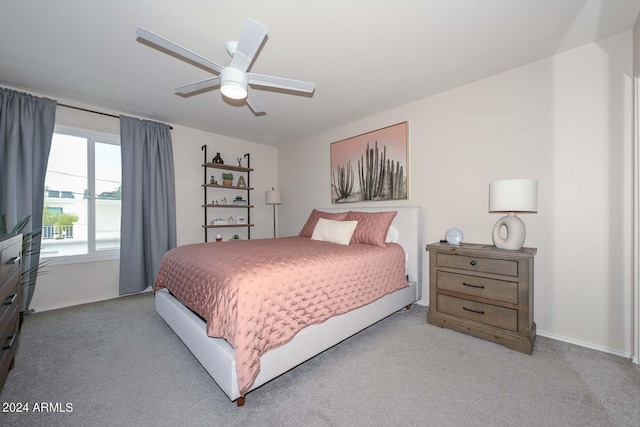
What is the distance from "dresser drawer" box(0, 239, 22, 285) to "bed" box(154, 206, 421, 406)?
96 cm

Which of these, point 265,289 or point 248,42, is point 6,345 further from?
point 248,42

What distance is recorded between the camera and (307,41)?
2084mm

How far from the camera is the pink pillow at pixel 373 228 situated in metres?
2.86

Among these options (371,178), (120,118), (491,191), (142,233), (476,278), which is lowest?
(476,278)

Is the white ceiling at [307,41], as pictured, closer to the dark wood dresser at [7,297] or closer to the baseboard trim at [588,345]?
the dark wood dresser at [7,297]

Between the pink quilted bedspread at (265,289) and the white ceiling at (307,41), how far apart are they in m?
1.73

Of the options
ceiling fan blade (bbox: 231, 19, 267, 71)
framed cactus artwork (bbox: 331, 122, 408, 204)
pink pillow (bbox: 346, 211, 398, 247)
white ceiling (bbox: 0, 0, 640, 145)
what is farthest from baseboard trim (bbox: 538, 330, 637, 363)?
ceiling fan blade (bbox: 231, 19, 267, 71)

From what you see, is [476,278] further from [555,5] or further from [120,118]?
[120,118]

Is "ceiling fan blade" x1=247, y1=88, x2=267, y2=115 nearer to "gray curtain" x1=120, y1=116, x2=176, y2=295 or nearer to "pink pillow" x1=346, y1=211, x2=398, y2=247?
"pink pillow" x1=346, y1=211, x2=398, y2=247

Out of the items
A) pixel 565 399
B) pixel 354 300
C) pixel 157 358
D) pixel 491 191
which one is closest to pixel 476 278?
pixel 491 191

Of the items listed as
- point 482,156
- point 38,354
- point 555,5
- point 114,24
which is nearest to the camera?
point 555,5

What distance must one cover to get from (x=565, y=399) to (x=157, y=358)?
2.73 m

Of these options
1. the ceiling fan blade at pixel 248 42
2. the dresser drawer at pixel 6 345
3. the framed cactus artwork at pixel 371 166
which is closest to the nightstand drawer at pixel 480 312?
the framed cactus artwork at pixel 371 166

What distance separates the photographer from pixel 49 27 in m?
1.91
